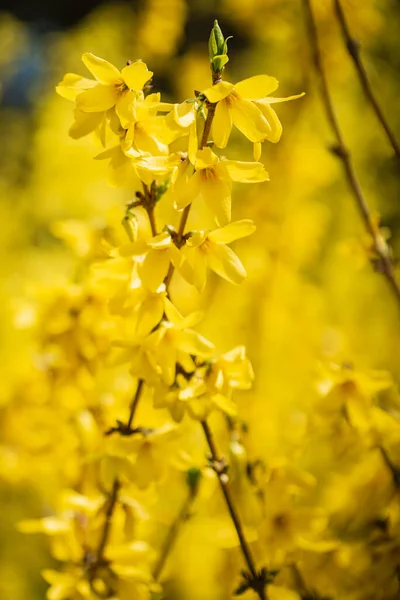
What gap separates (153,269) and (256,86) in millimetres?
209

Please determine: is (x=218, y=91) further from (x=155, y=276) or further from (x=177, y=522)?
(x=177, y=522)

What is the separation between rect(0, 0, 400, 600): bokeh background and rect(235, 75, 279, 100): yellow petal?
38 centimetres

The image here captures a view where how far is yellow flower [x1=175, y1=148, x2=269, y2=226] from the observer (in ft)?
1.84

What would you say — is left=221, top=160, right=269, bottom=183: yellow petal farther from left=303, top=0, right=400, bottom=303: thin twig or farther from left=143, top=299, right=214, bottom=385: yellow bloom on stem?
left=303, top=0, right=400, bottom=303: thin twig

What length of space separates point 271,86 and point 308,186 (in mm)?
1438

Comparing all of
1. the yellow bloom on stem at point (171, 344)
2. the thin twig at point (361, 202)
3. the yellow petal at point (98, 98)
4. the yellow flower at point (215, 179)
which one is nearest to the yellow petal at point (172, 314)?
the yellow bloom on stem at point (171, 344)

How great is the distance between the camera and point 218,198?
1.97 feet

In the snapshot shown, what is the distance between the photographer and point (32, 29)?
3.46 m

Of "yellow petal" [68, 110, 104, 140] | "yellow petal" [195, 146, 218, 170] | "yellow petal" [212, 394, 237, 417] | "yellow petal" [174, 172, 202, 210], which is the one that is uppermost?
"yellow petal" [68, 110, 104, 140]

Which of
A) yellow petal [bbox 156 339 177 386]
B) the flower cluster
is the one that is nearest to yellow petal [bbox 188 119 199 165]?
the flower cluster

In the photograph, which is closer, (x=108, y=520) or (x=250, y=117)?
(x=250, y=117)

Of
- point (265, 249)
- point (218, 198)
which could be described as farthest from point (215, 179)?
point (265, 249)

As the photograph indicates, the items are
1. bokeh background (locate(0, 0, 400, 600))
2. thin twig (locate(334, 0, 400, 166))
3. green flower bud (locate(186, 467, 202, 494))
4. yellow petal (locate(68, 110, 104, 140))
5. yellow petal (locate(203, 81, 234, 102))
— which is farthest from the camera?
bokeh background (locate(0, 0, 400, 600))

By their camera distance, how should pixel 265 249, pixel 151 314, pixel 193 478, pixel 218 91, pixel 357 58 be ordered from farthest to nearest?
pixel 265 249 → pixel 357 58 → pixel 193 478 → pixel 151 314 → pixel 218 91
